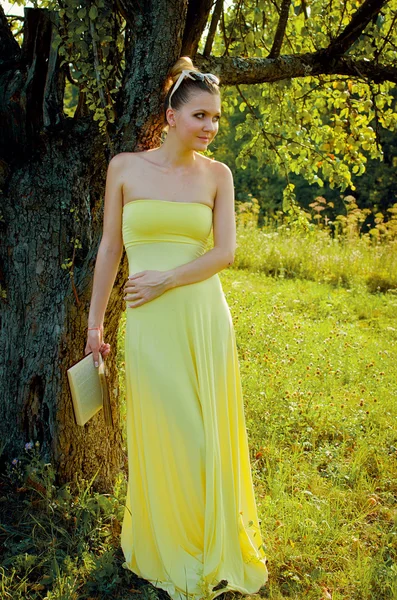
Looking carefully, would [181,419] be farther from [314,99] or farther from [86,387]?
[314,99]

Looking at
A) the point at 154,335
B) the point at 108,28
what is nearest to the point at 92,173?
the point at 108,28

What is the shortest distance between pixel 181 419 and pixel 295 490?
4.16 feet

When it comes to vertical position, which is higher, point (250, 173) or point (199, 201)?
point (199, 201)

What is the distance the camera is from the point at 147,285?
2.58m

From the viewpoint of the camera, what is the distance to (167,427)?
263 cm

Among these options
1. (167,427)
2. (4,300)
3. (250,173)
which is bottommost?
(250,173)

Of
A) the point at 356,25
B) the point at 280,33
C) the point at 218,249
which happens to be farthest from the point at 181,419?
the point at 356,25

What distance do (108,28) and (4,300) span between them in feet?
4.67

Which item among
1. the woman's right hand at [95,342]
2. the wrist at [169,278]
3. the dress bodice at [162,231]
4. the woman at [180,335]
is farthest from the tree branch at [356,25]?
the woman's right hand at [95,342]

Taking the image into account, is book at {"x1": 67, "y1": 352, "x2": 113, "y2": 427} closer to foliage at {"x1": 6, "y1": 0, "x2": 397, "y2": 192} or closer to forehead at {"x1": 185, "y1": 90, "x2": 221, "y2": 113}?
forehead at {"x1": 185, "y1": 90, "x2": 221, "y2": 113}

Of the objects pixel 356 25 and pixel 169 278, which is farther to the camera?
pixel 356 25

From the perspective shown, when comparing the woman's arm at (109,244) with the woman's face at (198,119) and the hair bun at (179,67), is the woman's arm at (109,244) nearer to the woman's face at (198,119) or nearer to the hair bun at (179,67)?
the woman's face at (198,119)

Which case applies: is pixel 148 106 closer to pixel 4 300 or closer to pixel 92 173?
pixel 92 173

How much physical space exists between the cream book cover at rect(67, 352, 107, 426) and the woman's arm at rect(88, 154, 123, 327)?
19 centimetres
